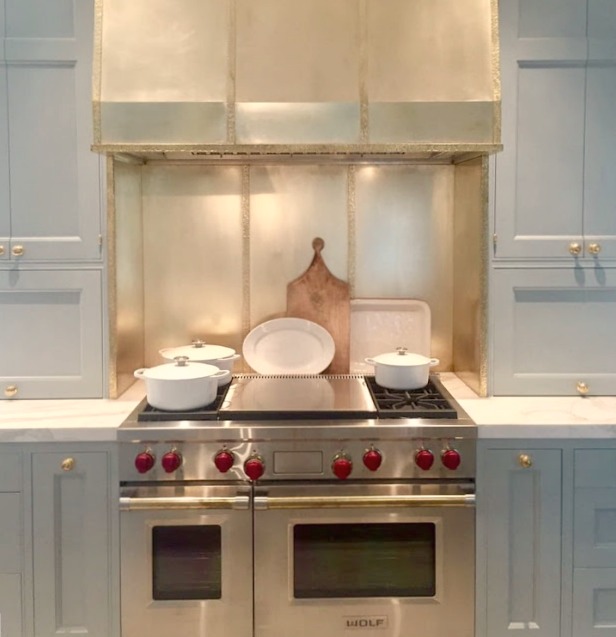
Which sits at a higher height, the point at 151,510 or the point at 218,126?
the point at 218,126

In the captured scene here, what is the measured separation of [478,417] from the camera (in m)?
1.92

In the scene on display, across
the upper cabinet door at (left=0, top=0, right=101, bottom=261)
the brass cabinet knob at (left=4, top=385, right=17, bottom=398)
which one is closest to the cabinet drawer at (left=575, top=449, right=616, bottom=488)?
the upper cabinet door at (left=0, top=0, right=101, bottom=261)

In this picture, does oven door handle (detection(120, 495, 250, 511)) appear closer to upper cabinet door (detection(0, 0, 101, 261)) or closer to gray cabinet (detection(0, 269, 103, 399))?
gray cabinet (detection(0, 269, 103, 399))

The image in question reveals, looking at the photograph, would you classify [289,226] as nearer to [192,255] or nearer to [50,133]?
[192,255]

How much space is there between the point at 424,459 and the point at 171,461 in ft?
2.26

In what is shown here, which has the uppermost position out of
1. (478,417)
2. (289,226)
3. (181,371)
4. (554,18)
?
(554,18)

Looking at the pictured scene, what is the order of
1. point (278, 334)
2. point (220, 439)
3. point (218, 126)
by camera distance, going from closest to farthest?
point (220, 439) → point (218, 126) → point (278, 334)

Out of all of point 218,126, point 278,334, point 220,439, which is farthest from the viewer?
point 278,334

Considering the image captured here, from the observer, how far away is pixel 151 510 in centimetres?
184

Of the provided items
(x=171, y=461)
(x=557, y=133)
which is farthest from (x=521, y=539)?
(x=557, y=133)

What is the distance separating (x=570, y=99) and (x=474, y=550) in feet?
4.58

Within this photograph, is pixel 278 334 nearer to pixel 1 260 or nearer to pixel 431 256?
pixel 431 256

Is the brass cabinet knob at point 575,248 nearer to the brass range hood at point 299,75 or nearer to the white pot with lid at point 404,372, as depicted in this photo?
the brass range hood at point 299,75

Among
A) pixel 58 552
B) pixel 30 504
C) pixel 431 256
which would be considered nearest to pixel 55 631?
pixel 58 552
